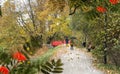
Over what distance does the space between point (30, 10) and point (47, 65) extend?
27.7m

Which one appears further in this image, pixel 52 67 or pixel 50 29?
pixel 50 29

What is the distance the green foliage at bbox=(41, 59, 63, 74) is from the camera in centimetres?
101

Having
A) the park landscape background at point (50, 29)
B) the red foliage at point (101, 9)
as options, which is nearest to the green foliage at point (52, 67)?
the park landscape background at point (50, 29)

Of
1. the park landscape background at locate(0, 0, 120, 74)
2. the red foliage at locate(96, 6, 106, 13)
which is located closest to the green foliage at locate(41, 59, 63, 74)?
the park landscape background at locate(0, 0, 120, 74)

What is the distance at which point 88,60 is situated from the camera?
773 inches

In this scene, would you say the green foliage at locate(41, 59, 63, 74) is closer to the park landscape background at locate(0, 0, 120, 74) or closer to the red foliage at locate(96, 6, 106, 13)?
the park landscape background at locate(0, 0, 120, 74)

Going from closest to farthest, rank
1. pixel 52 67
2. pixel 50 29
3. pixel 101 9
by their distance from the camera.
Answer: pixel 52 67
pixel 101 9
pixel 50 29

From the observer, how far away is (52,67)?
40.6 inches

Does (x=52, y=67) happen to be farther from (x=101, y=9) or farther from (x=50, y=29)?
(x=50, y=29)

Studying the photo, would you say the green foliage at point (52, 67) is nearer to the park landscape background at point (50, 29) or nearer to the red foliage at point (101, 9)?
the park landscape background at point (50, 29)

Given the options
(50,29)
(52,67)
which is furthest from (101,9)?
(50,29)

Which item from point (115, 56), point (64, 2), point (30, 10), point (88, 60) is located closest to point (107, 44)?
point (115, 56)

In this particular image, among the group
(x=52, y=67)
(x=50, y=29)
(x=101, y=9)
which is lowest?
(x=50, y=29)

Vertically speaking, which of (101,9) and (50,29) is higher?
(101,9)
